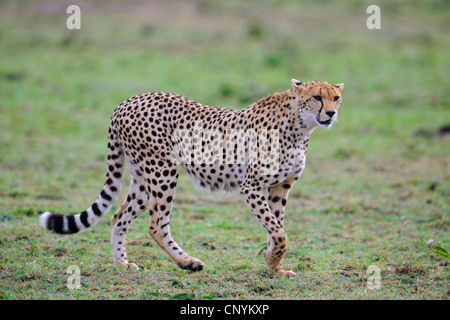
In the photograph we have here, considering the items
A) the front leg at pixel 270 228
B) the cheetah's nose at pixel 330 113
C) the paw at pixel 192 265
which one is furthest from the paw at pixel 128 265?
the cheetah's nose at pixel 330 113

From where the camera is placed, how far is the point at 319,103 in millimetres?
4711

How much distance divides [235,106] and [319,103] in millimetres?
6188

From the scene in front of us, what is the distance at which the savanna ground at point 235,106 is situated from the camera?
482cm

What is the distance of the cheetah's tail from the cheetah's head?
1.65m

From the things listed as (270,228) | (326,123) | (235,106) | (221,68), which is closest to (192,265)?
(270,228)

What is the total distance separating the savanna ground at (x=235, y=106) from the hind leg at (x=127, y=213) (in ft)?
0.55

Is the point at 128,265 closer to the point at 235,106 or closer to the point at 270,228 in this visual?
the point at 270,228

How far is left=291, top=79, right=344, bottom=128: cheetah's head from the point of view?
4.64 metres

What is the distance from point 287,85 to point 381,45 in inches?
172

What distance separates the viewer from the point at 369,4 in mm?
18719

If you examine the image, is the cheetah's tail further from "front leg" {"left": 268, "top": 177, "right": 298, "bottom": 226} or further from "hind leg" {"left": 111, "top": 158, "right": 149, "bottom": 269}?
"front leg" {"left": 268, "top": 177, "right": 298, "bottom": 226}

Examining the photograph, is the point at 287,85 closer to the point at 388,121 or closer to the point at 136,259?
the point at 388,121

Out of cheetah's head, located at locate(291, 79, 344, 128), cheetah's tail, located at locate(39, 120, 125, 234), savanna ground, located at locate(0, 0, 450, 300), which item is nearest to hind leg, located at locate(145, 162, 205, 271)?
savanna ground, located at locate(0, 0, 450, 300)
